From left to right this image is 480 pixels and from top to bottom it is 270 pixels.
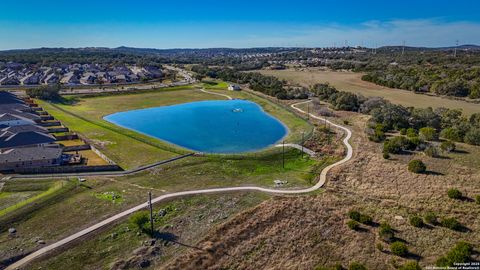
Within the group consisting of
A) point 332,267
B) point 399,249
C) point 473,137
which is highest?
point 473,137

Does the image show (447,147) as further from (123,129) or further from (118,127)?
(118,127)

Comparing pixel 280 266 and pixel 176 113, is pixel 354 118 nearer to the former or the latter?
pixel 176 113

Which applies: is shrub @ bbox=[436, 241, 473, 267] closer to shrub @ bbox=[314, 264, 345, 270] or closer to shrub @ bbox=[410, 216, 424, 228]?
shrub @ bbox=[410, 216, 424, 228]

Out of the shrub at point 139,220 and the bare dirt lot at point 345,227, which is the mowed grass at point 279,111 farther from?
the shrub at point 139,220

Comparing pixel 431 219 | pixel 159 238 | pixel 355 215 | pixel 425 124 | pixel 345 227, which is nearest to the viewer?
pixel 159 238

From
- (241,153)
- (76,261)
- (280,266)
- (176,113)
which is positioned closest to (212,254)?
(280,266)

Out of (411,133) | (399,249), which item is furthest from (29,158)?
(411,133)
